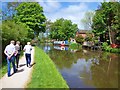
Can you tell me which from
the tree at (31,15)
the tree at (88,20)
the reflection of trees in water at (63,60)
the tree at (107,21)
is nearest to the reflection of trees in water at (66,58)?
the reflection of trees in water at (63,60)

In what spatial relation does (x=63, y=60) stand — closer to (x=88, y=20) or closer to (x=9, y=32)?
(x=9, y=32)

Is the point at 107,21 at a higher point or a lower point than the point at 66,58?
higher

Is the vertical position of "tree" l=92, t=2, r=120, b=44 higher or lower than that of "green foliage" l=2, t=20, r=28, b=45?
higher

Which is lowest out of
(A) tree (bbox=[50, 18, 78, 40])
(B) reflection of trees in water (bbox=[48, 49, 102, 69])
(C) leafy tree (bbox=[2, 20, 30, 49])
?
(B) reflection of trees in water (bbox=[48, 49, 102, 69])

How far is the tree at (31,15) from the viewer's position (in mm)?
58844

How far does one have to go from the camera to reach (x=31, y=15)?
6000 cm

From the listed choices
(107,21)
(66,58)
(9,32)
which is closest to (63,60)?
(66,58)

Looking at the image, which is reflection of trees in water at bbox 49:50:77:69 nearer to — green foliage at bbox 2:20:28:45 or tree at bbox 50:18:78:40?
green foliage at bbox 2:20:28:45

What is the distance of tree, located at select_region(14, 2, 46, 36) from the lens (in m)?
58.8

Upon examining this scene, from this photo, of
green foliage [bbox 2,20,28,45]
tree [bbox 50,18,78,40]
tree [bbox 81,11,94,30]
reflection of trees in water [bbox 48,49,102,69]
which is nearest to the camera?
green foliage [bbox 2,20,28,45]

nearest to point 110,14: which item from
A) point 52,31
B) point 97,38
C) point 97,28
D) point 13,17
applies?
point 97,28

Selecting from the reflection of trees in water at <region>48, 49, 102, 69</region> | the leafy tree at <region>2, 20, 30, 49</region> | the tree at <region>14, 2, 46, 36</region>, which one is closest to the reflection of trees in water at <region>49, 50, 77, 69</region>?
the reflection of trees in water at <region>48, 49, 102, 69</region>

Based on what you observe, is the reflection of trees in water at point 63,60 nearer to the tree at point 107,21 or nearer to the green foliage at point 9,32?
the green foliage at point 9,32

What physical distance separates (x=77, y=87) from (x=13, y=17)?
49.5 meters
